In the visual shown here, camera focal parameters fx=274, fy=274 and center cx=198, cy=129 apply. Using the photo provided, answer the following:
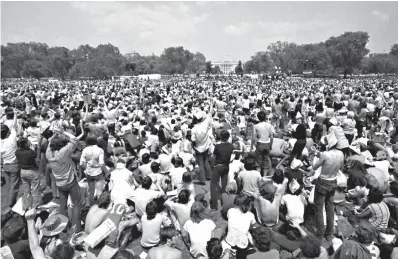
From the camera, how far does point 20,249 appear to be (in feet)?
9.24

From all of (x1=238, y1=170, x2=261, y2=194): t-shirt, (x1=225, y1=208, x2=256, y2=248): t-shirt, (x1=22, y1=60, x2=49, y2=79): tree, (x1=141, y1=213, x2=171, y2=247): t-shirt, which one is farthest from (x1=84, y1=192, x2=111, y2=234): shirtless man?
(x1=22, y1=60, x2=49, y2=79): tree


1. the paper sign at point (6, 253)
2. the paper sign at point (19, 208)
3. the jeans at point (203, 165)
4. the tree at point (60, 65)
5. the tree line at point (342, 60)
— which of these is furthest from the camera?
the tree at point (60, 65)

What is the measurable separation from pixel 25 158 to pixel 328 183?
541 cm

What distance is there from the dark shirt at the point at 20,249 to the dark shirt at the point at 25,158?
277 cm

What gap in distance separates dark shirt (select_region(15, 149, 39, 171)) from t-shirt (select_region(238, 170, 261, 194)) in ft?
13.1

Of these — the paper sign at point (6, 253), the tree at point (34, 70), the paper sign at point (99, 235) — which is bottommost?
the paper sign at point (6, 253)

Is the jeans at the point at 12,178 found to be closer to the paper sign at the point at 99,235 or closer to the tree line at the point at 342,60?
the paper sign at the point at 99,235

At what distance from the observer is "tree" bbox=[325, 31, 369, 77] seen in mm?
90875

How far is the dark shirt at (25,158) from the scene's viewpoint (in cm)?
516

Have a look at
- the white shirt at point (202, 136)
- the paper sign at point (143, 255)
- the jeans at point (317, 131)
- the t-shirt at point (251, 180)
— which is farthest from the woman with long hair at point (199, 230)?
the jeans at point (317, 131)

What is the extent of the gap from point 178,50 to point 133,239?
456 feet

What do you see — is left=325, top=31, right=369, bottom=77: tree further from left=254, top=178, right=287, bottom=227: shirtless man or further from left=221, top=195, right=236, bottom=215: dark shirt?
left=221, top=195, right=236, bottom=215: dark shirt

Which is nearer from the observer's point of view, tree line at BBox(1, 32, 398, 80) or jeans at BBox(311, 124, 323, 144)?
jeans at BBox(311, 124, 323, 144)

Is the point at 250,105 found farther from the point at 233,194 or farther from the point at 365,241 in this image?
the point at 365,241
